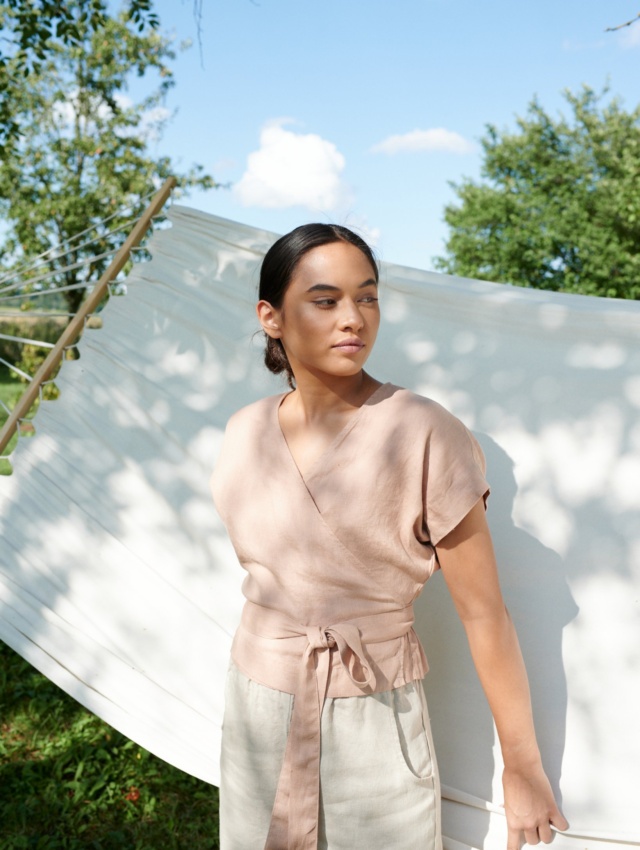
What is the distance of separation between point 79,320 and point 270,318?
1.27 metres

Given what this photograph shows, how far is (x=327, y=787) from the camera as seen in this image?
1.28 metres

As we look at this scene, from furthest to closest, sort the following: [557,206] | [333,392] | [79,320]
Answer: [557,206], [79,320], [333,392]

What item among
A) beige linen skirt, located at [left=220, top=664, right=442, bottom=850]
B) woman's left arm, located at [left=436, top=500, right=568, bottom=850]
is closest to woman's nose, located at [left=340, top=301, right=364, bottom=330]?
woman's left arm, located at [left=436, top=500, right=568, bottom=850]

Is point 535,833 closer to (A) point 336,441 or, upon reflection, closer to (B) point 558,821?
(B) point 558,821

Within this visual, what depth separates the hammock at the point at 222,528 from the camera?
4.90 feet

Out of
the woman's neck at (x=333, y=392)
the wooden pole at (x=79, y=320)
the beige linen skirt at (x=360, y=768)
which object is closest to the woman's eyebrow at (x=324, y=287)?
the woman's neck at (x=333, y=392)

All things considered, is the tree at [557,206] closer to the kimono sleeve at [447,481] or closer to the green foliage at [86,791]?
the green foliage at [86,791]

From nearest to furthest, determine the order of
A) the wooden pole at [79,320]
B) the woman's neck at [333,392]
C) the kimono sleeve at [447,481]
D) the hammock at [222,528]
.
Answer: the kimono sleeve at [447,481] < the woman's neck at [333,392] < the hammock at [222,528] < the wooden pole at [79,320]

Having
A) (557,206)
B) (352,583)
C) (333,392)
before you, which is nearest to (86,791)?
(352,583)

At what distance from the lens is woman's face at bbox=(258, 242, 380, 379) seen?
1.25 meters

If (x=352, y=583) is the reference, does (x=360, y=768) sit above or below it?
below

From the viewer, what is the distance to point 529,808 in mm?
1384

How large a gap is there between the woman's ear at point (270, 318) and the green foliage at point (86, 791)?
1.56m

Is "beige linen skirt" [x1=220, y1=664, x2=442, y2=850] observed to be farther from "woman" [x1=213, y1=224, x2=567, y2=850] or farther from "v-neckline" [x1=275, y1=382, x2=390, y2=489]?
"v-neckline" [x1=275, y1=382, x2=390, y2=489]
